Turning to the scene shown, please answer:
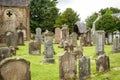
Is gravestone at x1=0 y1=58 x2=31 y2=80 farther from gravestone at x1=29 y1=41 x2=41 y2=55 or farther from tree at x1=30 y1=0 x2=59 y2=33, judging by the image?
tree at x1=30 y1=0 x2=59 y2=33

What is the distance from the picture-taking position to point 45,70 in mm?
19406

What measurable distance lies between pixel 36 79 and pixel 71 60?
2.02m

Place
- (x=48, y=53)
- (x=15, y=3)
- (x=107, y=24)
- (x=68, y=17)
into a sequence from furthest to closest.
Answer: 1. (x=68, y=17)
2. (x=15, y=3)
3. (x=107, y=24)
4. (x=48, y=53)

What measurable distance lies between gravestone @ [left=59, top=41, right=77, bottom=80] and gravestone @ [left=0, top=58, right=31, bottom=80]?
334 centimetres

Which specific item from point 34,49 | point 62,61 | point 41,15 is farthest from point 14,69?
point 41,15

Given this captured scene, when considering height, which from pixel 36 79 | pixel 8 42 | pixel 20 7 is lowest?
pixel 36 79

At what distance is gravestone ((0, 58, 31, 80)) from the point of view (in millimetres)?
13217

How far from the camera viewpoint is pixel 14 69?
13.4m

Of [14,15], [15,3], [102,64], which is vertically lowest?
[102,64]

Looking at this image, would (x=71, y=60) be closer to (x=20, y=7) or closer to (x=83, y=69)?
(x=83, y=69)

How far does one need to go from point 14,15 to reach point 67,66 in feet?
126

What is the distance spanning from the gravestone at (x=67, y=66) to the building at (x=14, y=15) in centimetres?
3667

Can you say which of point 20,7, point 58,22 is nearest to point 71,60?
point 20,7

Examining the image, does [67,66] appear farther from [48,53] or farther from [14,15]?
[14,15]
